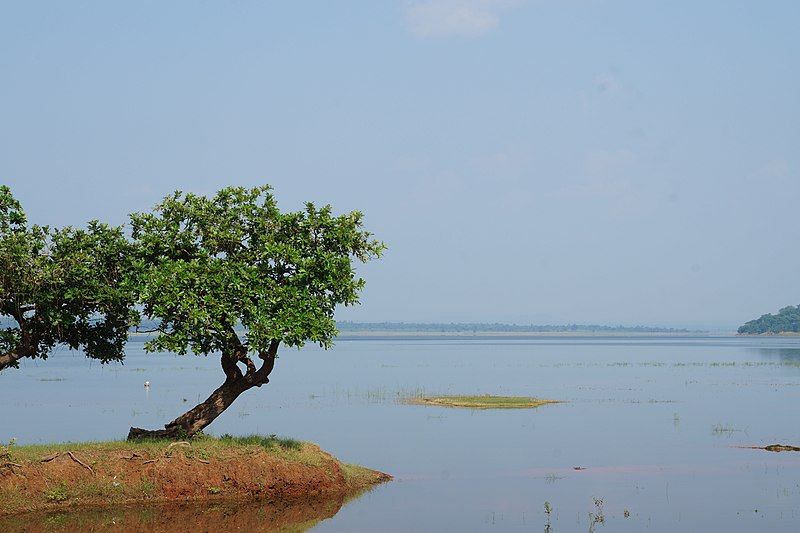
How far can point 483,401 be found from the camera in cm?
6216

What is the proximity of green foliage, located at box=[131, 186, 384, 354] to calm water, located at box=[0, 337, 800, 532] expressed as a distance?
20.5ft

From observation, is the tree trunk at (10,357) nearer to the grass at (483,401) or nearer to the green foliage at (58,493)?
the green foliage at (58,493)

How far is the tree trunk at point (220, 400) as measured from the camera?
105ft

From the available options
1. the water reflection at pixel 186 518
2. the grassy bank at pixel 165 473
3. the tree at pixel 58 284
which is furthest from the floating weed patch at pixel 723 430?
the tree at pixel 58 284

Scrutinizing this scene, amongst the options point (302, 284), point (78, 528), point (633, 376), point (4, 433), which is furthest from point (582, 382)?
point (78, 528)

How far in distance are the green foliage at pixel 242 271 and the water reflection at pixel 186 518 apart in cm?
471

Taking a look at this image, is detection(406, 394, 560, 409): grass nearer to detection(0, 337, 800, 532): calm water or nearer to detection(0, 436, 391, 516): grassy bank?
detection(0, 337, 800, 532): calm water

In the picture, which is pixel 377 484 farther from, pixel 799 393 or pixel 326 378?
pixel 326 378

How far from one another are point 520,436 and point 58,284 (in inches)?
965

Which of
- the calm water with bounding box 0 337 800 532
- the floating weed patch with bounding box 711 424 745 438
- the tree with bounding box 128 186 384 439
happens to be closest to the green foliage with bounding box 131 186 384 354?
the tree with bounding box 128 186 384 439

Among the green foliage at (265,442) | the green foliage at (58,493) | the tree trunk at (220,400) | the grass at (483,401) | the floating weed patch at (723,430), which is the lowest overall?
the floating weed patch at (723,430)

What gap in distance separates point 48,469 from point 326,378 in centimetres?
6292

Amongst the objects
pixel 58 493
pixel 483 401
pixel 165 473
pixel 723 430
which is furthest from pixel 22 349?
pixel 483 401

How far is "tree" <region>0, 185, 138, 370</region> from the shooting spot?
29500 millimetres
